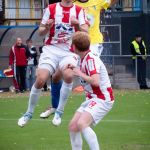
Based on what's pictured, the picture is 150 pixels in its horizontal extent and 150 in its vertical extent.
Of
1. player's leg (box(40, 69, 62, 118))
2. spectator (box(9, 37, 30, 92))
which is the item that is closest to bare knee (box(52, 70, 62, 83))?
player's leg (box(40, 69, 62, 118))

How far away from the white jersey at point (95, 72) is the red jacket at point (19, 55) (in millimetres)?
19054

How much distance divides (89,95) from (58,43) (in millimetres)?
2454

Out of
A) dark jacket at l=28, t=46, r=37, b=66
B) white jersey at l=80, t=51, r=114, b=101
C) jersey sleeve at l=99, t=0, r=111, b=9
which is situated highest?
jersey sleeve at l=99, t=0, r=111, b=9

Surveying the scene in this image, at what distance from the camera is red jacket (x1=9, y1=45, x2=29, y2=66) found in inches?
1261

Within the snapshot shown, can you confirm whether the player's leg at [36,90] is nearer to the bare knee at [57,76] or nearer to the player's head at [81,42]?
the bare knee at [57,76]

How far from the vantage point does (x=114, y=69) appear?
3316cm

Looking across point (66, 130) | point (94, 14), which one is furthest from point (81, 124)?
point (94, 14)

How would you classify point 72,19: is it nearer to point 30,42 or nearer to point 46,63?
point 46,63

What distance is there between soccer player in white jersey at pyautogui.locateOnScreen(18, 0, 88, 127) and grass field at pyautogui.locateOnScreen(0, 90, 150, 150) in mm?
970

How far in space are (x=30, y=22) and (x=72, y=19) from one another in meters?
41.0

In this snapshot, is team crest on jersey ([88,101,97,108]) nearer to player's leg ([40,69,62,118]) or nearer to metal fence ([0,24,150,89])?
player's leg ([40,69,62,118])

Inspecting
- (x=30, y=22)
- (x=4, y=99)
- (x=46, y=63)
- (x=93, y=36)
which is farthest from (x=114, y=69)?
(x=30, y=22)

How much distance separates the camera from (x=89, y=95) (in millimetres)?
13133

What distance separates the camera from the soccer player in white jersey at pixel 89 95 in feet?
41.6
